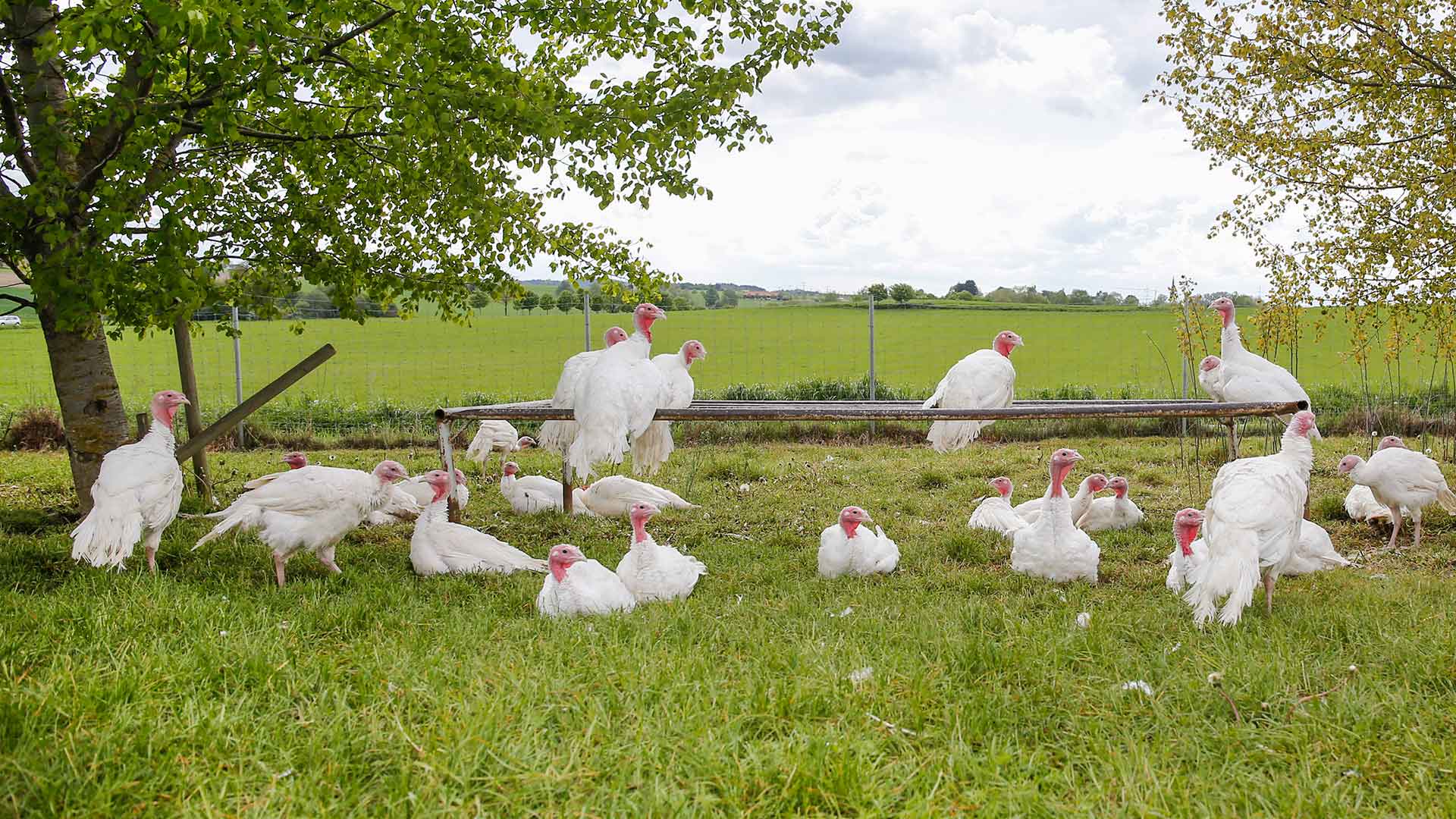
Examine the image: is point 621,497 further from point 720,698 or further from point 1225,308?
point 1225,308

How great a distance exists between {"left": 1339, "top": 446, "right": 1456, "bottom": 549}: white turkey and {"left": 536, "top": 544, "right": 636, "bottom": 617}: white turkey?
610cm

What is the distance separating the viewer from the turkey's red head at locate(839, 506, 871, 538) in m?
6.08

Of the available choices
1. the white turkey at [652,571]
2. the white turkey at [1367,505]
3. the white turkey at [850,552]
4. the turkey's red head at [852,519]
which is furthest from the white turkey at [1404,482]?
the white turkey at [652,571]

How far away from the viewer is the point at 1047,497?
20.7 feet

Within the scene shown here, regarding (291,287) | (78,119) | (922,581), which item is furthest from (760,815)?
(291,287)

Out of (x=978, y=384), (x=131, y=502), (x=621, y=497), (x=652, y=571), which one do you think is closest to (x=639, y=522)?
(x=652, y=571)

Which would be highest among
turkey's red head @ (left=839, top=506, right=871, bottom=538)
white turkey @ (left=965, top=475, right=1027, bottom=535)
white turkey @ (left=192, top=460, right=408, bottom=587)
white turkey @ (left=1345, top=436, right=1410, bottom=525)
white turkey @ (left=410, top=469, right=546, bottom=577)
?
white turkey @ (left=192, top=460, right=408, bottom=587)

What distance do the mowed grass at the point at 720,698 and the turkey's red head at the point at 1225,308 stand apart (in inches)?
128

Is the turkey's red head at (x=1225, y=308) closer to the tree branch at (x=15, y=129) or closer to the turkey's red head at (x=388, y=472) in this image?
the turkey's red head at (x=388, y=472)

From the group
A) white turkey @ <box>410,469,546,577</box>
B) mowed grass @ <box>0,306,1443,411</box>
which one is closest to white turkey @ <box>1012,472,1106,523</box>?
white turkey @ <box>410,469,546,577</box>

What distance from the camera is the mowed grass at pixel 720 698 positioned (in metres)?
2.93

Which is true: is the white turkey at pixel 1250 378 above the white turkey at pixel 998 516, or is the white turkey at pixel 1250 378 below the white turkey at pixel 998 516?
above

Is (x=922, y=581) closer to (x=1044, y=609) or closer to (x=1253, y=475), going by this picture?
(x=1044, y=609)

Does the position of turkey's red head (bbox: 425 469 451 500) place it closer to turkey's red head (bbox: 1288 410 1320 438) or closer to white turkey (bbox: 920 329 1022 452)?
white turkey (bbox: 920 329 1022 452)
